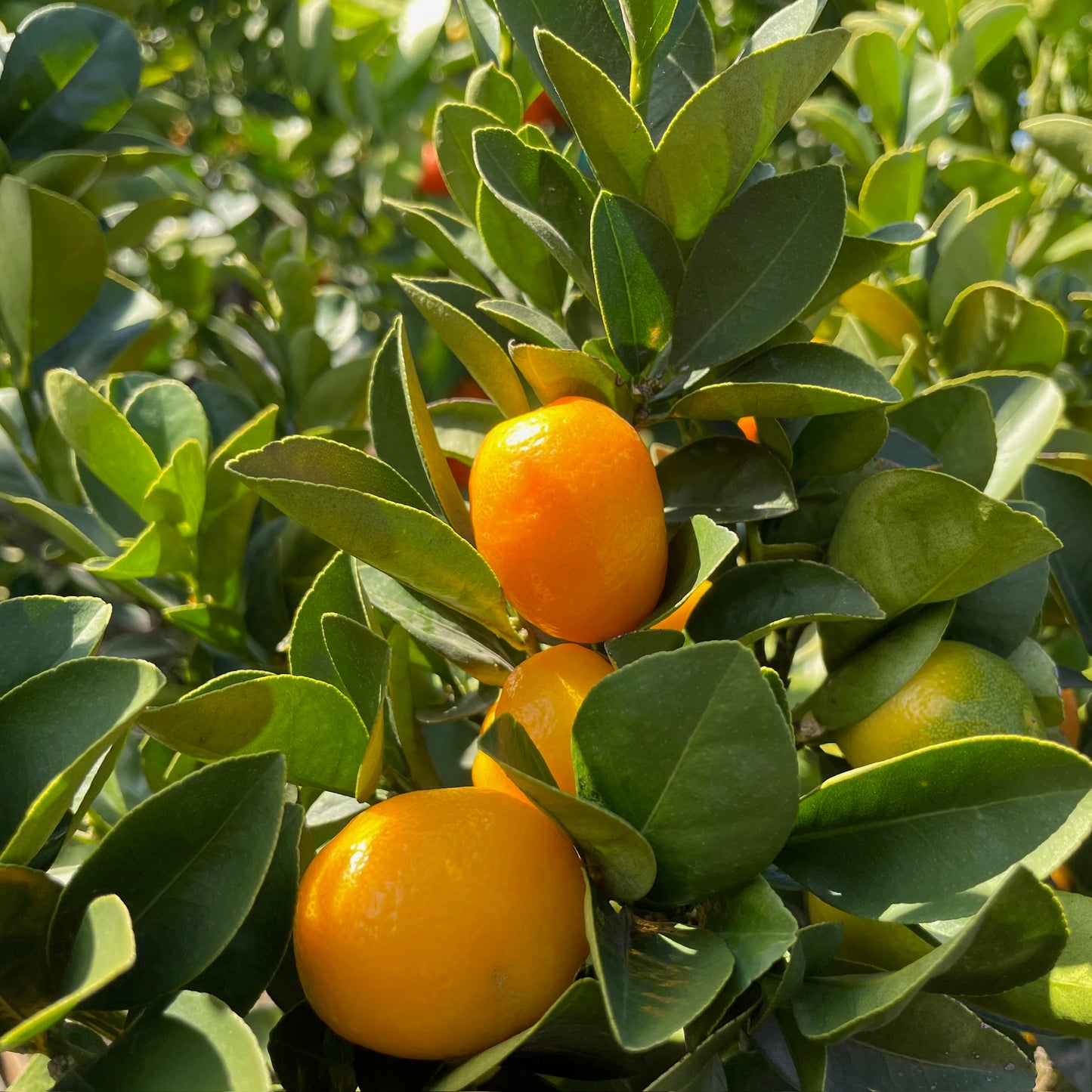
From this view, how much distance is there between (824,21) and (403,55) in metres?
0.88

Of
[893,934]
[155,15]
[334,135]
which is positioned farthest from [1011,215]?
[155,15]

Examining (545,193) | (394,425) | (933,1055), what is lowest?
(933,1055)

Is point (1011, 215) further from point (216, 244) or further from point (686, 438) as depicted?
point (216, 244)

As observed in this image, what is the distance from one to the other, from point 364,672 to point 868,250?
0.38 meters

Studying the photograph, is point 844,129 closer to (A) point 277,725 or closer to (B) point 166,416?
(B) point 166,416

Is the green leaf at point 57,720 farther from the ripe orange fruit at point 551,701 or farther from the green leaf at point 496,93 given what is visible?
the green leaf at point 496,93

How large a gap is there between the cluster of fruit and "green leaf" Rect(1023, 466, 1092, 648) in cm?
23

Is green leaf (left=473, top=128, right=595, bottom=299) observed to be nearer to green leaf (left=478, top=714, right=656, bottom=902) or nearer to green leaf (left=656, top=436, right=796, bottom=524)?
green leaf (left=656, top=436, right=796, bottom=524)

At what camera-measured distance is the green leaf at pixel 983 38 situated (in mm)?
1115

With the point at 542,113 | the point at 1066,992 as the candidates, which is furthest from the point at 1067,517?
the point at 542,113

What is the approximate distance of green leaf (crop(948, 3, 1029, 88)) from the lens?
3.66 ft

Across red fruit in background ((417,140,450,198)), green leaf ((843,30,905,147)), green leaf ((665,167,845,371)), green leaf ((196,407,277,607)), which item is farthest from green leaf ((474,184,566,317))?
red fruit in background ((417,140,450,198))

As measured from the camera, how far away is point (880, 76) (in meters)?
1.06

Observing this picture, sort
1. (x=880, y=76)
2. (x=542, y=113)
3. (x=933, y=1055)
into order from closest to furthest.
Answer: (x=933, y=1055) < (x=880, y=76) < (x=542, y=113)
